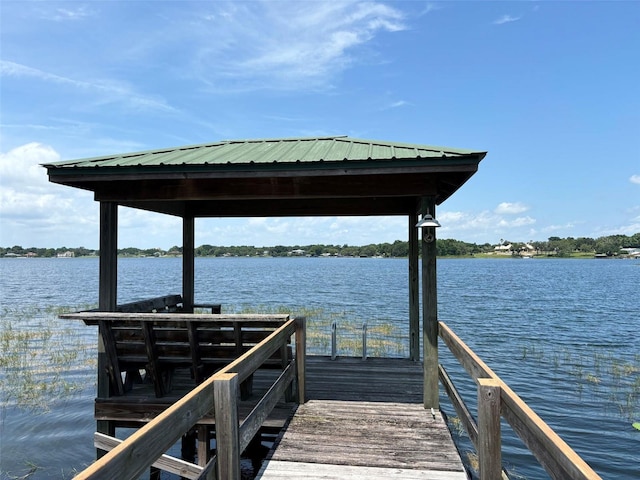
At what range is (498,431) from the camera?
2934mm

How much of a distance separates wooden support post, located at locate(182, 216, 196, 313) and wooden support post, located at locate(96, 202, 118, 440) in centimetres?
284

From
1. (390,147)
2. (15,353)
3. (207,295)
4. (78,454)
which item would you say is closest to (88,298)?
(207,295)

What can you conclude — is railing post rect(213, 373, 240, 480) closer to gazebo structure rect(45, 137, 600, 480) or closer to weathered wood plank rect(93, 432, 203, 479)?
gazebo structure rect(45, 137, 600, 480)

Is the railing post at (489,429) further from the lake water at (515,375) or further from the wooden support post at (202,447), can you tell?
the lake water at (515,375)

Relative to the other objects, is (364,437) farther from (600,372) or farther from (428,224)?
(600,372)

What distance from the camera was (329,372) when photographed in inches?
302

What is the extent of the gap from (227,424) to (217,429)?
0.08 m

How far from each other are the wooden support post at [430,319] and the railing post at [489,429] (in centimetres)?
264

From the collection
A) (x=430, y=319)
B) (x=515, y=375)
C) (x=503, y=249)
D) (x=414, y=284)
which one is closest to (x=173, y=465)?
(x=430, y=319)

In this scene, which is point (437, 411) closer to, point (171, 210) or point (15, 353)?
point (171, 210)

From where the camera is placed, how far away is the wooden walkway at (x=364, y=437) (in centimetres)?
400

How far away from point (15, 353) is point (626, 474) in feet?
49.7

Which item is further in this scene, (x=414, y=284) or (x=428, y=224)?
(x=414, y=284)

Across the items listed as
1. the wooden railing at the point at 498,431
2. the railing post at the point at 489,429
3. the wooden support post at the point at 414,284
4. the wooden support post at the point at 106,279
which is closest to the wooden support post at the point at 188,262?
the wooden support post at the point at 106,279
